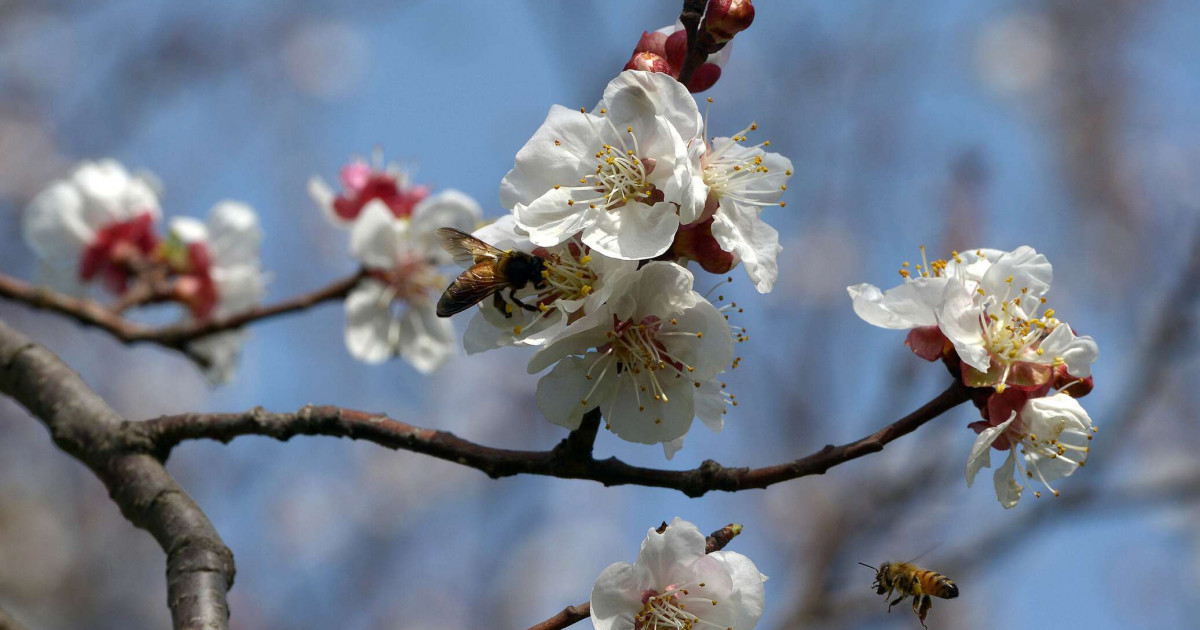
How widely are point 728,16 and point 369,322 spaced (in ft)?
6.96

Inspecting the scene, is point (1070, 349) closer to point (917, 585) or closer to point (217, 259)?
point (917, 585)

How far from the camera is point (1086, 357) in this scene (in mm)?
1651

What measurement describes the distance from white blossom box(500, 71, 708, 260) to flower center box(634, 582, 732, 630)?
1.83ft

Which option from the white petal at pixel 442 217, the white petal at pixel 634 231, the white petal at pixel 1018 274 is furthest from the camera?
the white petal at pixel 442 217

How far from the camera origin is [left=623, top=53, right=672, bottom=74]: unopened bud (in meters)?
1.56

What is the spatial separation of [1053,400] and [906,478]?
2334 millimetres

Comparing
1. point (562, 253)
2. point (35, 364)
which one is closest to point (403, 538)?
point (35, 364)

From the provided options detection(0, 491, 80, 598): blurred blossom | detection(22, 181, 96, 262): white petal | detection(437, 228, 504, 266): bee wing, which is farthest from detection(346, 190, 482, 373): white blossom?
detection(0, 491, 80, 598): blurred blossom

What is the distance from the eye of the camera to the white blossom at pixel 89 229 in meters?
3.56

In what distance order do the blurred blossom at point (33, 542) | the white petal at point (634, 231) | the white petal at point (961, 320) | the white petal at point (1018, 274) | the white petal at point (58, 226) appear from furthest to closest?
the blurred blossom at point (33, 542) < the white petal at point (58, 226) < the white petal at point (1018, 274) < the white petal at point (961, 320) < the white petal at point (634, 231)

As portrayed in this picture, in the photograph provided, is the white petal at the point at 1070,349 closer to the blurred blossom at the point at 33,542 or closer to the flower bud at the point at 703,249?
the flower bud at the point at 703,249

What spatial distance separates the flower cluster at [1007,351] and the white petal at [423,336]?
1.90m

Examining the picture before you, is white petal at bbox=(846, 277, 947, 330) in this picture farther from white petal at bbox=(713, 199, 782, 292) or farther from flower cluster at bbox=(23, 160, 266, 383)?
flower cluster at bbox=(23, 160, 266, 383)

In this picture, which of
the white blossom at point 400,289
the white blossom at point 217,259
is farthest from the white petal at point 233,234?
the white blossom at point 400,289
